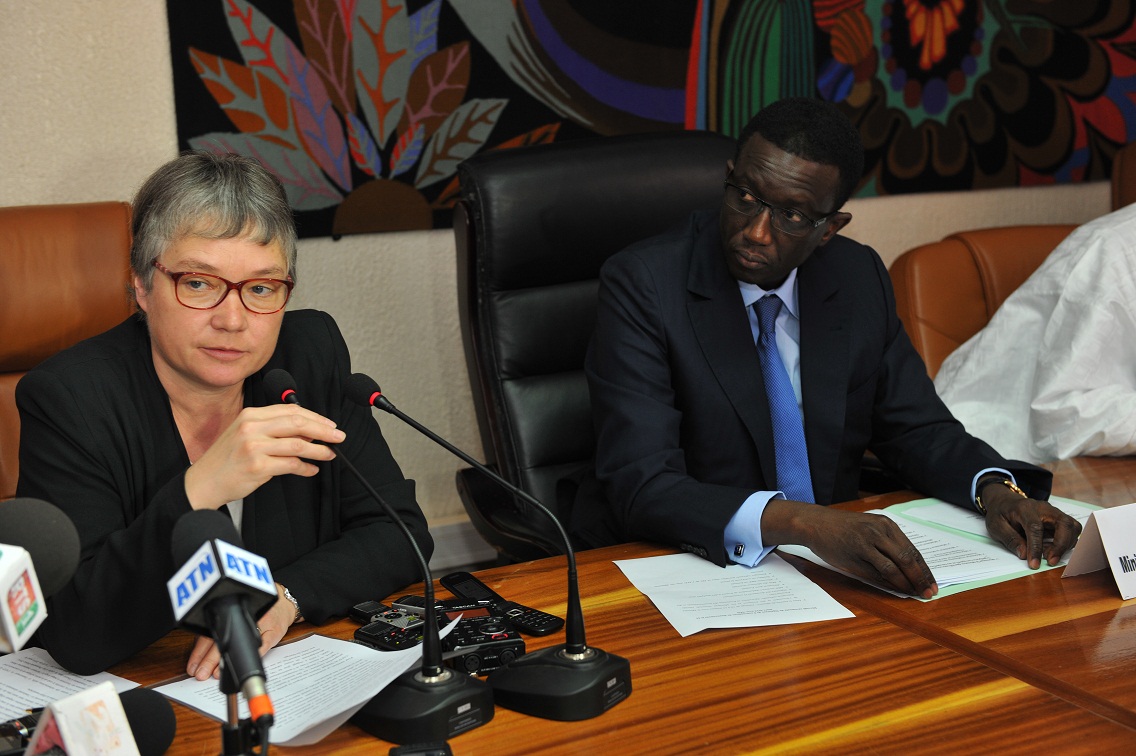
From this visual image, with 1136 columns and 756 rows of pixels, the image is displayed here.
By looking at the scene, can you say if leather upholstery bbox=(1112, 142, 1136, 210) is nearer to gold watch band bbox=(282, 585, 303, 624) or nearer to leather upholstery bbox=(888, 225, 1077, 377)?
leather upholstery bbox=(888, 225, 1077, 377)

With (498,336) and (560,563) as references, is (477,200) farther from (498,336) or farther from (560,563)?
(560,563)

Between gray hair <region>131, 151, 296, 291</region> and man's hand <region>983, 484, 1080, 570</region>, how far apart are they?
1.06 m

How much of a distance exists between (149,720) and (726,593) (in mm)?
693

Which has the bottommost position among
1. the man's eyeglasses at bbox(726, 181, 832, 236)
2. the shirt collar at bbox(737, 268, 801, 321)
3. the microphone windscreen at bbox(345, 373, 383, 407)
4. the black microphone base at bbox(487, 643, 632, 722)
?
the black microphone base at bbox(487, 643, 632, 722)

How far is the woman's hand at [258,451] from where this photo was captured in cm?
113

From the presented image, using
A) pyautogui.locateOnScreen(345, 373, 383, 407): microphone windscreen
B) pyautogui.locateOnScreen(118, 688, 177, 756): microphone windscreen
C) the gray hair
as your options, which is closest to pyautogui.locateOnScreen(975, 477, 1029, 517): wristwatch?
pyautogui.locateOnScreen(345, 373, 383, 407): microphone windscreen

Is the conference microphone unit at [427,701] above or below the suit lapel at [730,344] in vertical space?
below

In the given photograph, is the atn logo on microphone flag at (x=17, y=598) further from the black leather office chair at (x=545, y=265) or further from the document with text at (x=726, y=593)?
the black leather office chair at (x=545, y=265)

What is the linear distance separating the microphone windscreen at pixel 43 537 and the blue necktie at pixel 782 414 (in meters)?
1.23

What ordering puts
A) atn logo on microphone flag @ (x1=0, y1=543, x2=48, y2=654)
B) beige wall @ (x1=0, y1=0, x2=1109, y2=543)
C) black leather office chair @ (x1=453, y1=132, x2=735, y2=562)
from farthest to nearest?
beige wall @ (x1=0, y1=0, x2=1109, y2=543) → black leather office chair @ (x1=453, y1=132, x2=735, y2=562) → atn logo on microphone flag @ (x1=0, y1=543, x2=48, y2=654)

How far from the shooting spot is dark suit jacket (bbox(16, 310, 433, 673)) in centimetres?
115

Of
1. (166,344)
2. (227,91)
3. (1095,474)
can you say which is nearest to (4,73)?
(227,91)

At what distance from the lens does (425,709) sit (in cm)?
98

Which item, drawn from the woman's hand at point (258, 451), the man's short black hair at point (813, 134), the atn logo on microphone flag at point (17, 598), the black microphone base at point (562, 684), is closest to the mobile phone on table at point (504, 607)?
the black microphone base at point (562, 684)
